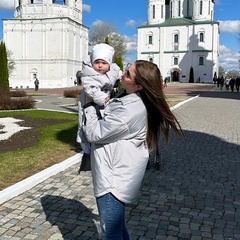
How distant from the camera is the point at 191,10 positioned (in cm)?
7519

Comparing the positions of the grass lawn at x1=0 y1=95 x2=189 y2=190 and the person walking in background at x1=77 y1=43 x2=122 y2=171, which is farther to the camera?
the grass lawn at x1=0 y1=95 x2=189 y2=190

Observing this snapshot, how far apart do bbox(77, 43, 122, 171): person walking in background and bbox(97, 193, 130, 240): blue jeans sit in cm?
41

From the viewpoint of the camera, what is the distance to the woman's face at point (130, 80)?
2367mm

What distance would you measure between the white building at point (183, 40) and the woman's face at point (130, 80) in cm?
6875

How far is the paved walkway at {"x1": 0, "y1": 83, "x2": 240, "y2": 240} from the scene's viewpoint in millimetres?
3756

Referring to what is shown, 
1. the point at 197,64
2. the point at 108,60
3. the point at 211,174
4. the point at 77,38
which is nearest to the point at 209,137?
the point at 211,174

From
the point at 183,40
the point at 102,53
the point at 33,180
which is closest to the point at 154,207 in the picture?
the point at 33,180

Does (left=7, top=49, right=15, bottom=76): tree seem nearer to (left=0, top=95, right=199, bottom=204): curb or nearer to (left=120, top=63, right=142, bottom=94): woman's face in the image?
(left=0, top=95, right=199, bottom=204): curb

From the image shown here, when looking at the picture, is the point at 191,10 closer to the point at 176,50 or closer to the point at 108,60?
the point at 176,50

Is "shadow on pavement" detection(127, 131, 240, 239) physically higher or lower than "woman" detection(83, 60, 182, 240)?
lower

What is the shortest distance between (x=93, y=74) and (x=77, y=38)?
197 ft

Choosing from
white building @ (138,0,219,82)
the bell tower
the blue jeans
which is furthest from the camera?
the bell tower

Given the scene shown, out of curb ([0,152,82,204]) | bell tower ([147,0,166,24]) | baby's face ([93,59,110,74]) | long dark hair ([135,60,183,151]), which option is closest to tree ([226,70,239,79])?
bell tower ([147,0,166,24])

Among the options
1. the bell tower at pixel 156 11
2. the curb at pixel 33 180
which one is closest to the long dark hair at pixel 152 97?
the curb at pixel 33 180
